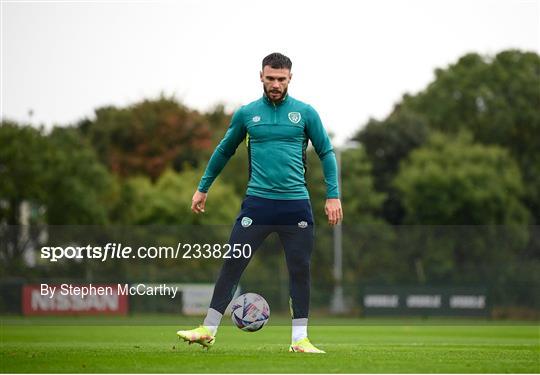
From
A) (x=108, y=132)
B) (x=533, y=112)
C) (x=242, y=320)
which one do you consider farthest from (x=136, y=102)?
(x=242, y=320)

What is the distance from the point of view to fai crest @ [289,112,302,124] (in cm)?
996

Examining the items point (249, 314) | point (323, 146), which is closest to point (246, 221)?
point (249, 314)

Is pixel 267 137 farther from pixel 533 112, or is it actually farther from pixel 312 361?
pixel 533 112

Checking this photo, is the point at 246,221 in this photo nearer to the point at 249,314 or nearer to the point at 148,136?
the point at 249,314

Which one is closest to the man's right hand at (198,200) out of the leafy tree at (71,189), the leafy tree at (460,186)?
the leafy tree at (71,189)

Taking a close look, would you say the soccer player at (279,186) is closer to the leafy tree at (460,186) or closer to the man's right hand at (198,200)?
the man's right hand at (198,200)

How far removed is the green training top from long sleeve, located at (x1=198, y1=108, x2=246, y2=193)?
0.04 ft

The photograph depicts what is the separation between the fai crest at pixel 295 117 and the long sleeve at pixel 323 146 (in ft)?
0.33

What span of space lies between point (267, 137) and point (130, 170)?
66609mm

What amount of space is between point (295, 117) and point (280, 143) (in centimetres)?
27

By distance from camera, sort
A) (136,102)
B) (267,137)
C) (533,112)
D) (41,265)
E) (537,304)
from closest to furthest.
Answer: (267,137), (41,265), (537,304), (533,112), (136,102)

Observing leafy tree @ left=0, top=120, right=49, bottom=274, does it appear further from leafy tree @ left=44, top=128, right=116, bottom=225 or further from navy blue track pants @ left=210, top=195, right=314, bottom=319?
navy blue track pants @ left=210, top=195, right=314, bottom=319

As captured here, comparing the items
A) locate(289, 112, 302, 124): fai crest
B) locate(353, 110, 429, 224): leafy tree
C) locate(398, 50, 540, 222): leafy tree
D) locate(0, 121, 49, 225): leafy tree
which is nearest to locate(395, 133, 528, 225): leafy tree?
locate(353, 110, 429, 224): leafy tree

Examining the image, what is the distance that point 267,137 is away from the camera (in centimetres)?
996
